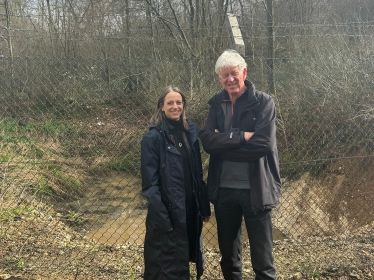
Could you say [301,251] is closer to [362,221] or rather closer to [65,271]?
[362,221]

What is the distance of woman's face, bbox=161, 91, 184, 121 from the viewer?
2.56 m

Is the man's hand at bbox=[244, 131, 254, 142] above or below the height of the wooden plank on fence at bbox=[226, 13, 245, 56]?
below

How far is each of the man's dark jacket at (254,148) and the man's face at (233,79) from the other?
73mm

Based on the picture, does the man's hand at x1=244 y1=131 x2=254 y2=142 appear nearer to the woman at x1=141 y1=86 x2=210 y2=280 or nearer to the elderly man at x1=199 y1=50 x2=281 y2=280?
the elderly man at x1=199 y1=50 x2=281 y2=280

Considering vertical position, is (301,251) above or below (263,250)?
below

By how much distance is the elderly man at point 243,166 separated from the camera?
242cm

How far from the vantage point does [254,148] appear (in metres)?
2.40

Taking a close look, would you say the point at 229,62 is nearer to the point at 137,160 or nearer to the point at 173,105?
the point at 173,105

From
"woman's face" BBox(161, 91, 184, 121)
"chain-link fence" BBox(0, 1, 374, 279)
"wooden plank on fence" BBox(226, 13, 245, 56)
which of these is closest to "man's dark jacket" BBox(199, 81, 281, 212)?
"woman's face" BBox(161, 91, 184, 121)

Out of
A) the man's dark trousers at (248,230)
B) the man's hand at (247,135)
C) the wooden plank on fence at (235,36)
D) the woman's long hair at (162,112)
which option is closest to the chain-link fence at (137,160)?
the wooden plank on fence at (235,36)

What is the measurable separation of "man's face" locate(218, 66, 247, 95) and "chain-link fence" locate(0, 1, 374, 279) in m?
0.77

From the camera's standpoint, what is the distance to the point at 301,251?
3814 millimetres

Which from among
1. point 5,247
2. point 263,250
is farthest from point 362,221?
point 5,247

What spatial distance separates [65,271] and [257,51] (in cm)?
523
